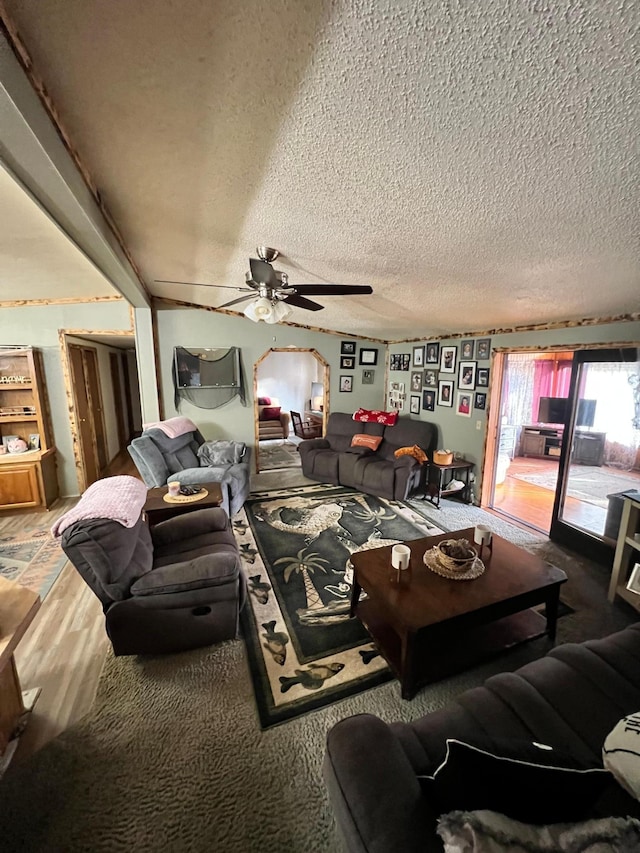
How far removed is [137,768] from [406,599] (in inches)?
57.3

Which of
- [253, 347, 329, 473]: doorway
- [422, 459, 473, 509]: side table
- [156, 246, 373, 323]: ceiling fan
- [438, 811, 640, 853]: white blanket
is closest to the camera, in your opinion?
[438, 811, 640, 853]: white blanket

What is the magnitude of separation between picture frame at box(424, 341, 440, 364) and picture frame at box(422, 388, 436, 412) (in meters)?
0.43

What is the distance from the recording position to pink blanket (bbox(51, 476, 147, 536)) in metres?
1.74

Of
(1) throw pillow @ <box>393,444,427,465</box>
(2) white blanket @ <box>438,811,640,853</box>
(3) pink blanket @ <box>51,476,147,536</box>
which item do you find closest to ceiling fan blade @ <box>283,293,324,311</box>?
(3) pink blanket @ <box>51,476,147,536</box>

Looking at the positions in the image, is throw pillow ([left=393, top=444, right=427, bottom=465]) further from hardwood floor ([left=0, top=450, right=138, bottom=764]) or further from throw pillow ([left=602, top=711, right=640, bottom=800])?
hardwood floor ([left=0, top=450, right=138, bottom=764])

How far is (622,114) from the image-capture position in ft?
3.17

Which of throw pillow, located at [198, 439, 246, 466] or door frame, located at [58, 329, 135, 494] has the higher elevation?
door frame, located at [58, 329, 135, 494]

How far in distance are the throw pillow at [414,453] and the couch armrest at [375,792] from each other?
3584 mm

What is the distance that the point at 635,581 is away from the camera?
2.32 metres

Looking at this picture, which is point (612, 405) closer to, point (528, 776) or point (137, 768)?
point (528, 776)

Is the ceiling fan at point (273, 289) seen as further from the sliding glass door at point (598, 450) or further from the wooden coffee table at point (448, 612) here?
the sliding glass door at point (598, 450)

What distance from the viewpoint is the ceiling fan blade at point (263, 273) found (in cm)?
215

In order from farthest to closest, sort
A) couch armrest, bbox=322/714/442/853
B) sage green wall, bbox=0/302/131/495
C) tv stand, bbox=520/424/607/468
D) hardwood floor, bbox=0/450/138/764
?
tv stand, bbox=520/424/607/468, sage green wall, bbox=0/302/131/495, hardwood floor, bbox=0/450/138/764, couch armrest, bbox=322/714/442/853

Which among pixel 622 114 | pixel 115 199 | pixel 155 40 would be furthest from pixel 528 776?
pixel 115 199
